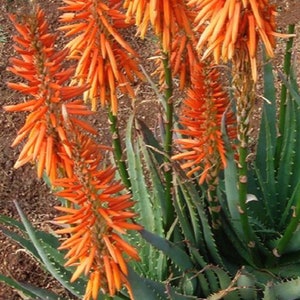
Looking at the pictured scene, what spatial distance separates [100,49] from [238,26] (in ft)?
1.37

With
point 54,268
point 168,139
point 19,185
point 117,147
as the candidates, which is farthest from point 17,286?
point 19,185

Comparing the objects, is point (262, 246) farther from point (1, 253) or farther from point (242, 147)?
point (1, 253)

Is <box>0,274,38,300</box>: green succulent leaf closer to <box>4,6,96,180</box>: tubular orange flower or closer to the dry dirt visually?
the dry dirt

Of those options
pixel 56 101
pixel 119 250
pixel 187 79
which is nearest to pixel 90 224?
pixel 119 250

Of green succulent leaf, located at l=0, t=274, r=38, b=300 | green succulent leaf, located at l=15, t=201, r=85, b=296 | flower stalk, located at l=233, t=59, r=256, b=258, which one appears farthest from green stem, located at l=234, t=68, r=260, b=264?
green succulent leaf, located at l=0, t=274, r=38, b=300

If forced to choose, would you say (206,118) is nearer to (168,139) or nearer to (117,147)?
(168,139)

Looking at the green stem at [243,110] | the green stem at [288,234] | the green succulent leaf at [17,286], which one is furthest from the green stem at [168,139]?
the green succulent leaf at [17,286]

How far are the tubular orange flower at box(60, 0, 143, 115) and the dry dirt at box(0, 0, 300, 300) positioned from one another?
2.94 ft

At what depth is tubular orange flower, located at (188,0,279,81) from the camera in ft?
4.44

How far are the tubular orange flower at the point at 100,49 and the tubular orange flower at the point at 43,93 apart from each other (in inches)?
6.5

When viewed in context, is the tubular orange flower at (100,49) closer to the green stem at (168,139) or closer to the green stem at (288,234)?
the green stem at (168,139)

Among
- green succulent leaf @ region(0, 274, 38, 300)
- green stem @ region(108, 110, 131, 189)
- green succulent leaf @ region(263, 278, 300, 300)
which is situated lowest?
green succulent leaf @ region(263, 278, 300, 300)

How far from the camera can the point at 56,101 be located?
1.38m

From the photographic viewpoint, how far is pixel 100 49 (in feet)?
5.45
